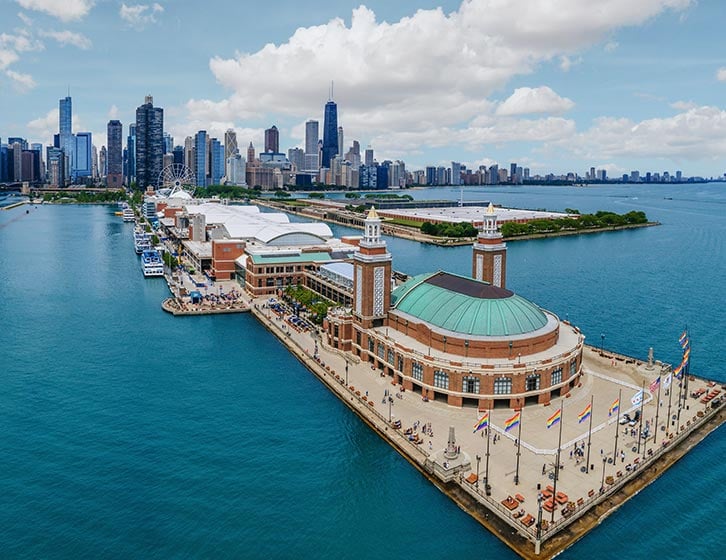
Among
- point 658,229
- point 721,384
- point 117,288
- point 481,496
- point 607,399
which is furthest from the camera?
point 658,229

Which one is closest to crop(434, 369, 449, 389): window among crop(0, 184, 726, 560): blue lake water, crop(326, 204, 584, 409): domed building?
crop(326, 204, 584, 409): domed building

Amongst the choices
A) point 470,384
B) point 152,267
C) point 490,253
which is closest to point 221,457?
point 470,384

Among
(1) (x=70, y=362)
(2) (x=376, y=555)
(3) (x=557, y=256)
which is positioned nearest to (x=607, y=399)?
(2) (x=376, y=555)

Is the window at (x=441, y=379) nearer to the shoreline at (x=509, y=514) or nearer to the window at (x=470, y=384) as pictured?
the window at (x=470, y=384)

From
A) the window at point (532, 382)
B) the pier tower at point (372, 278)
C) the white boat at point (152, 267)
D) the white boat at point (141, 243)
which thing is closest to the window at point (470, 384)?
the window at point (532, 382)

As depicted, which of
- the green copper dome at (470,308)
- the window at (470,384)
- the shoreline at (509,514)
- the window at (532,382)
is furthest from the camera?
the green copper dome at (470,308)

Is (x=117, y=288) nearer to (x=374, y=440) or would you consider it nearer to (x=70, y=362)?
(x=70, y=362)
